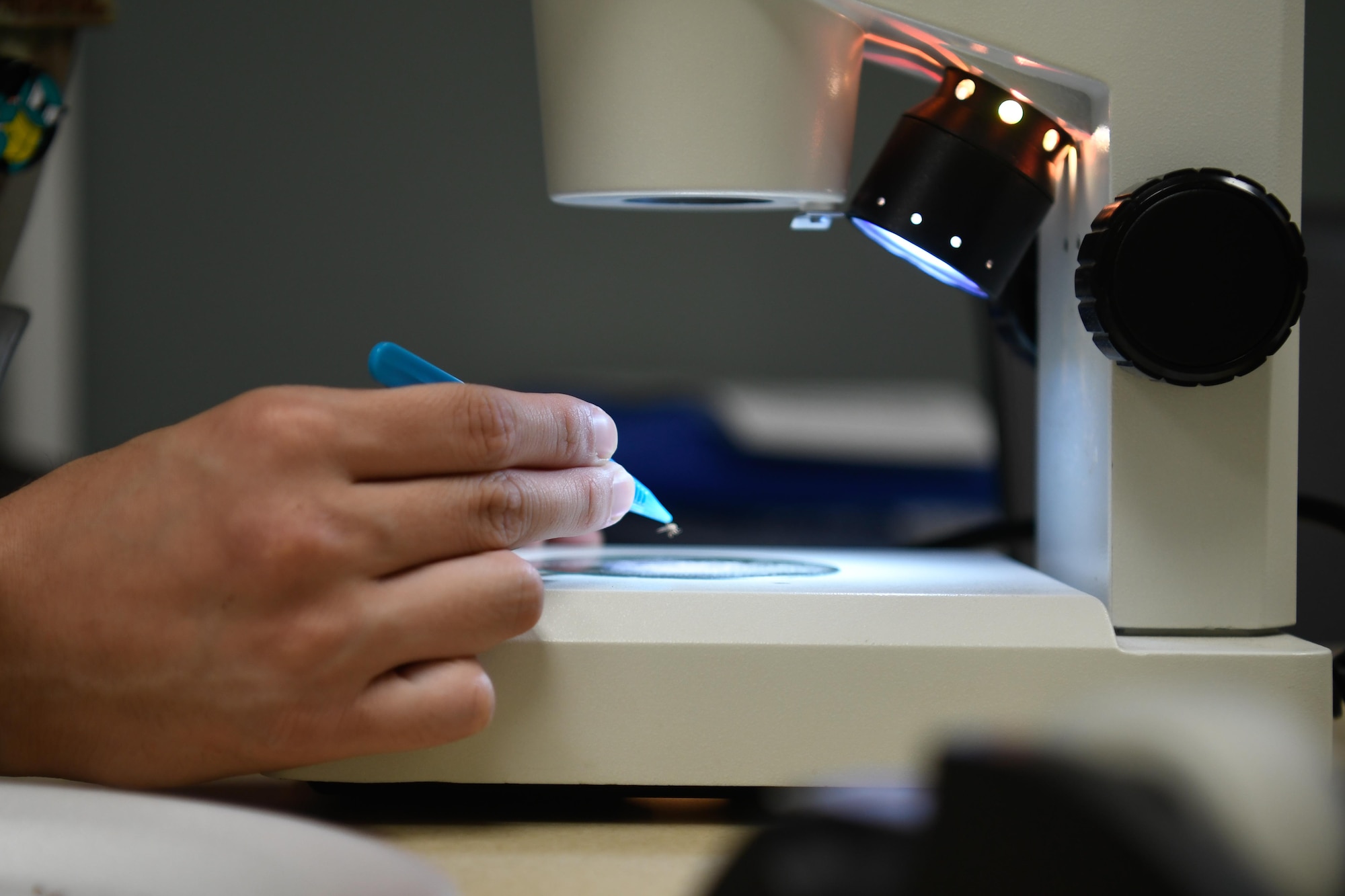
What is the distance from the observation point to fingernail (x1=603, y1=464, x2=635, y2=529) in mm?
505

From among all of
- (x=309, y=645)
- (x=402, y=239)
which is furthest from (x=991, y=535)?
(x=402, y=239)

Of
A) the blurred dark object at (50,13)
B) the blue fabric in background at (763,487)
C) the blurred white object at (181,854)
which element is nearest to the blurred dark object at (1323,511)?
the blurred white object at (181,854)

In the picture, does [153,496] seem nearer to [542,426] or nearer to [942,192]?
[542,426]

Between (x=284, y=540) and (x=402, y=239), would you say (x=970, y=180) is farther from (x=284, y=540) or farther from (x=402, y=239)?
(x=402, y=239)

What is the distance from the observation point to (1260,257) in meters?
0.45

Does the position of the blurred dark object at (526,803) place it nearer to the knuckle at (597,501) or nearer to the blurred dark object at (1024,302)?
the knuckle at (597,501)

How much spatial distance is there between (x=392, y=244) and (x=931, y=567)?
7.00 ft

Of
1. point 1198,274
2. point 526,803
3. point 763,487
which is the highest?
point 1198,274

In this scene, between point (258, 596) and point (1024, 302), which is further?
point (1024, 302)

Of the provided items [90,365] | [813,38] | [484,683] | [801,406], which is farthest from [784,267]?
[484,683]

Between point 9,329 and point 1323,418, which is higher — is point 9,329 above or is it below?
above

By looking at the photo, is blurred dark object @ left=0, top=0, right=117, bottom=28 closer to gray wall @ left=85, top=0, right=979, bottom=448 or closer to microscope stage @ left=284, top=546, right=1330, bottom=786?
microscope stage @ left=284, top=546, right=1330, bottom=786

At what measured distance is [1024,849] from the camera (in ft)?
0.67

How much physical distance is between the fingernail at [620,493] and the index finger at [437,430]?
5cm
